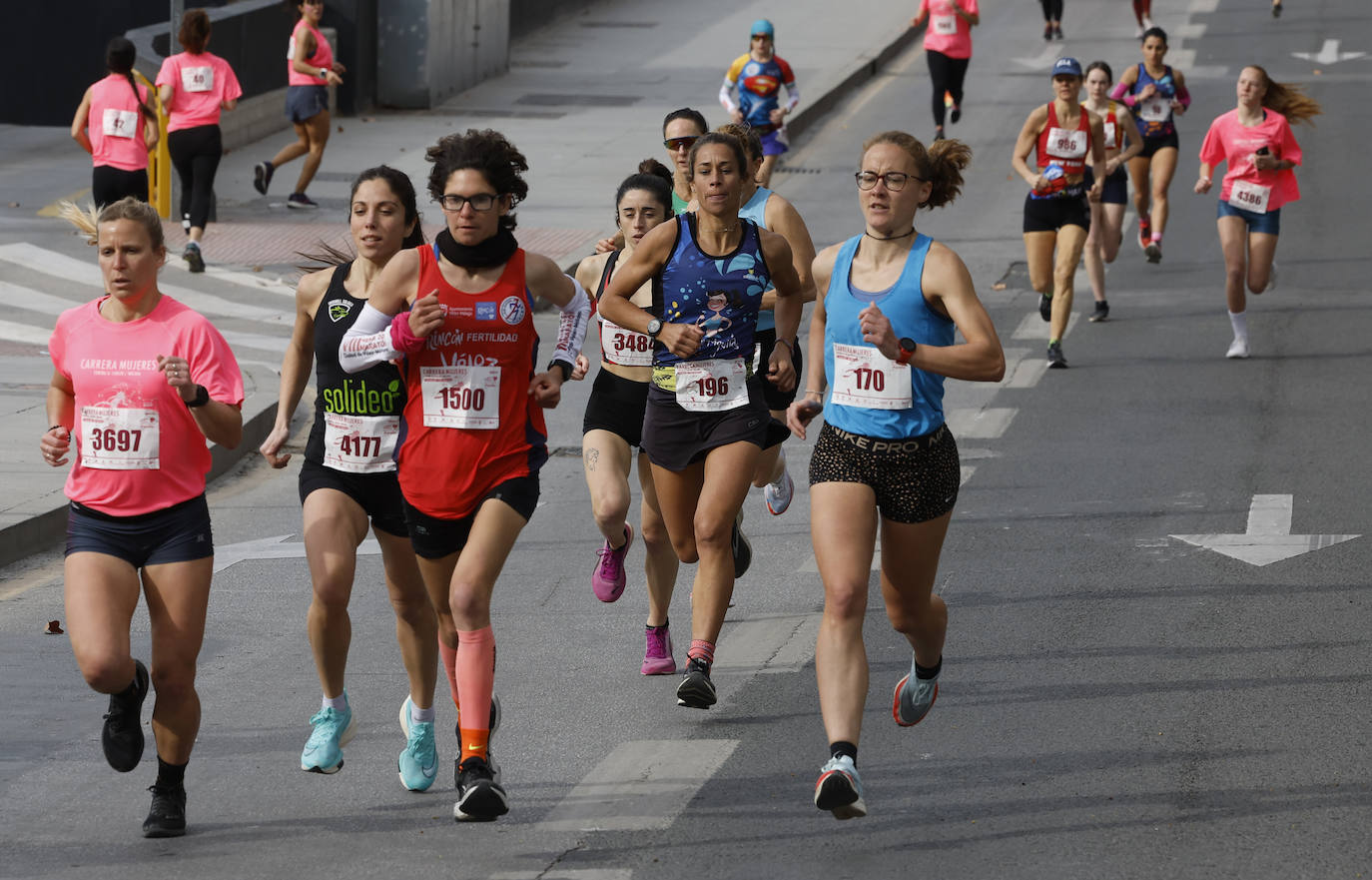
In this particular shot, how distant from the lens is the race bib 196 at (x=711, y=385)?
23.7 ft

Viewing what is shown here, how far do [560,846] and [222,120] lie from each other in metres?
18.2

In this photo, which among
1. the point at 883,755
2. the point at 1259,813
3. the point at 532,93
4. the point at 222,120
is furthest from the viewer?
the point at 532,93

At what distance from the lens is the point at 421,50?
86.1 ft

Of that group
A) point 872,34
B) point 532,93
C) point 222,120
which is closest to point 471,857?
point 222,120

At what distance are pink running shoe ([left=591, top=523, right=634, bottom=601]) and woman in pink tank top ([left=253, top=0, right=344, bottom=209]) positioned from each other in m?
12.4

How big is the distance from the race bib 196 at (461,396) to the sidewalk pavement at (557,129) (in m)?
4.19

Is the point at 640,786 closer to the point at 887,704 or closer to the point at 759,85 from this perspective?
the point at 887,704

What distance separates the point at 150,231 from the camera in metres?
6.05

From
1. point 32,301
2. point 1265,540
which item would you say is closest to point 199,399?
point 1265,540

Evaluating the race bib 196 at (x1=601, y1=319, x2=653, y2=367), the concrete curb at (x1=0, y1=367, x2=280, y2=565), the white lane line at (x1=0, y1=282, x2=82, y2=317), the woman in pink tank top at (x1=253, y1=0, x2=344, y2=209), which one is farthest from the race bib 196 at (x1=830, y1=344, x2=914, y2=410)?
the woman in pink tank top at (x1=253, y1=0, x2=344, y2=209)

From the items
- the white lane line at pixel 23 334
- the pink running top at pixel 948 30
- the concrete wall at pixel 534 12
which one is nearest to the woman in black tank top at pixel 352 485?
the white lane line at pixel 23 334

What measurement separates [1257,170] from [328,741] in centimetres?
947

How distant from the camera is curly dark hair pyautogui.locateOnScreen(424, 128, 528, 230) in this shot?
6.18 m

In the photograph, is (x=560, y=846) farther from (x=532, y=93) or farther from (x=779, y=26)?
(x=779, y=26)
